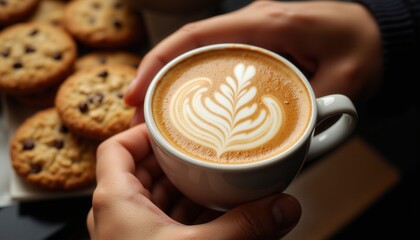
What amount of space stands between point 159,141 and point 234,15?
0.43m

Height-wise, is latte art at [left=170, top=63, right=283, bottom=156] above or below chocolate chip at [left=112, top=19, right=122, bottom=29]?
above

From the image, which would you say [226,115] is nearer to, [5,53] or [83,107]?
[83,107]

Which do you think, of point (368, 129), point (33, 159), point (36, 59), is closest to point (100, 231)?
point (33, 159)

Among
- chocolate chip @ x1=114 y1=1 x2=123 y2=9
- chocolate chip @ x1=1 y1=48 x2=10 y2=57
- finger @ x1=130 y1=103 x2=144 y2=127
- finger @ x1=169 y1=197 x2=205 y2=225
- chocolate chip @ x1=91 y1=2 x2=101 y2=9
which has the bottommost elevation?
finger @ x1=169 y1=197 x2=205 y2=225

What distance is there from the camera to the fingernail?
2.27 ft

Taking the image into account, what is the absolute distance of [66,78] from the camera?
1217mm

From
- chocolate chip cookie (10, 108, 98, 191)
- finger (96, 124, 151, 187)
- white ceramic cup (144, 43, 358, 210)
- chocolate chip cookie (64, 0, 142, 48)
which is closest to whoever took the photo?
white ceramic cup (144, 43, 358, 210)

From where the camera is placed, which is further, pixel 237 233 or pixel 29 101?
pixel 29 101

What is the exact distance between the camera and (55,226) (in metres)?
0.97

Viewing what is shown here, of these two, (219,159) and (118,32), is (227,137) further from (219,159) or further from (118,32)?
(118,32)

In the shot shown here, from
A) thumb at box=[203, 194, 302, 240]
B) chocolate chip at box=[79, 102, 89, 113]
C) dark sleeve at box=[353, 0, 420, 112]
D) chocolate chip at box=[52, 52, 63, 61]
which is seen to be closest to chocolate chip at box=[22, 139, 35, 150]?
chocolate chip at box=[79, 102, 89, 113]

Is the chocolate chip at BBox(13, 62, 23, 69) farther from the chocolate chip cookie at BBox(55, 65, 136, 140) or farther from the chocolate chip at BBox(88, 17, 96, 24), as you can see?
the chocolate chip at BBox(88, 17, 96, 24)

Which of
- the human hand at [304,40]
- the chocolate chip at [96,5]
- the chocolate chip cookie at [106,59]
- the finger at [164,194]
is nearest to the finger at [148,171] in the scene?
the finger at [164,194]

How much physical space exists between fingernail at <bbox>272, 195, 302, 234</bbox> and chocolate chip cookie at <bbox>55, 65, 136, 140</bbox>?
19.3 inches
